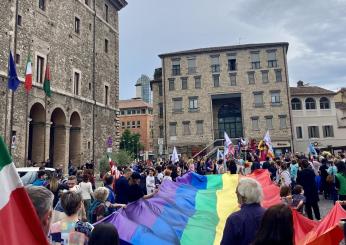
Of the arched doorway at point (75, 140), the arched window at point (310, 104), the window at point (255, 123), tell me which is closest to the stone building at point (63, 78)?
the arched doorway at point (75, 140)

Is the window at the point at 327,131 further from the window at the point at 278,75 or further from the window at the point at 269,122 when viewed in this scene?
the window at the point at 278,75

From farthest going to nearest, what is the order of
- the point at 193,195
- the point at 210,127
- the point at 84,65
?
1. the point at 210,127
2. the point at 84,65
3. the point at 193,195

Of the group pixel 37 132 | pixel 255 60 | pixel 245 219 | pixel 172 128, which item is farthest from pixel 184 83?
pixel 245 219

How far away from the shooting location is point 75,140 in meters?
28.0

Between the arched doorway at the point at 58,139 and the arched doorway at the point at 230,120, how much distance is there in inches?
1065

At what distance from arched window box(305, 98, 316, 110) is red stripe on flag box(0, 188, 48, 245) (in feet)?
161

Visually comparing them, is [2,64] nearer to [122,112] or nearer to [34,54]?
[34,54]

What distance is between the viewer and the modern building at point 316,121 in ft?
150

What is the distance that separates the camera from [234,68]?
1901 inches

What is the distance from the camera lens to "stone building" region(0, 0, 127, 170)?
69.9ft

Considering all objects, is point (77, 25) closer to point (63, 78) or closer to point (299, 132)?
point (63, 78)

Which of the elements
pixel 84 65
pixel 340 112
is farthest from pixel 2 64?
pixel 340 112

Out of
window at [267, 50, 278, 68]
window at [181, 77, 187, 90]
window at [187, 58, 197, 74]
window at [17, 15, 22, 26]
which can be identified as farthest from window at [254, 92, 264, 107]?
window at [17, 15, 22, 26]

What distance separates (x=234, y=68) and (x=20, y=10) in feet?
107
